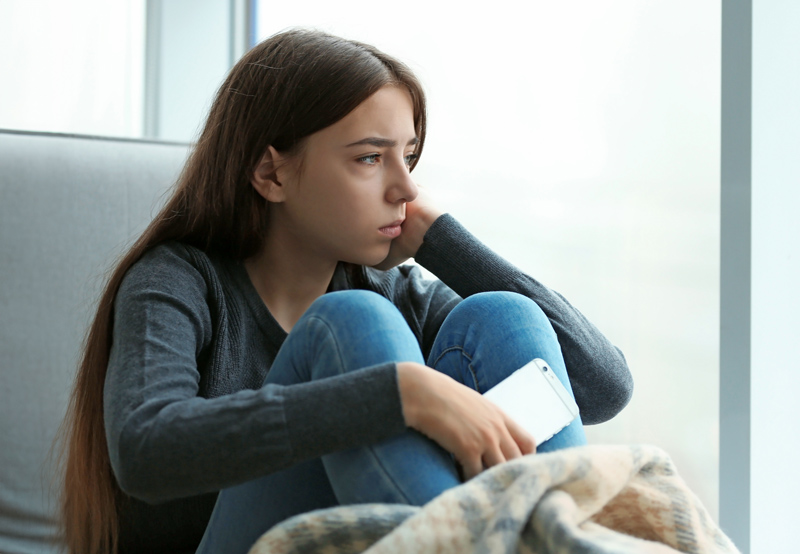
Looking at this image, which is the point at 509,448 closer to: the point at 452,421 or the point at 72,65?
the point at 452,421

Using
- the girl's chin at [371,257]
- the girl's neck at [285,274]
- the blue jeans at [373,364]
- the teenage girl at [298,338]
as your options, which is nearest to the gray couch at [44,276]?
the teenage girl at [298,338]

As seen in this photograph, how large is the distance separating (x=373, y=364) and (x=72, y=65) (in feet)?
4.73

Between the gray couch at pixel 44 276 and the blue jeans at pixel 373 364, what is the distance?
1.97ft

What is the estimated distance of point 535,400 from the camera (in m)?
0.71

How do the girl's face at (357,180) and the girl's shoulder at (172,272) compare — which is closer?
the girl's shoulder at (172,272)

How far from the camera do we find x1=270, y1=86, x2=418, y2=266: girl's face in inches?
36.3

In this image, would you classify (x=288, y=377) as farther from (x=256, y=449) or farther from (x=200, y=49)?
(x=200, y=49)

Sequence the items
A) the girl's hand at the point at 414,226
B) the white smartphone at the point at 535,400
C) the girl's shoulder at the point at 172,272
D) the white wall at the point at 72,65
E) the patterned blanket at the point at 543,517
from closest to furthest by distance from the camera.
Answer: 1. the patterned blanket at the point at 543,517
2. the white smartphone at the point at 535,400
3. the girl's shoulder at the point at 172,272
4. the girl's hand at the point at 414,226
5. the white wall at the point at 72,65

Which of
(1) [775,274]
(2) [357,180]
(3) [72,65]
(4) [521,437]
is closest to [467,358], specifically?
(4) [521,437]

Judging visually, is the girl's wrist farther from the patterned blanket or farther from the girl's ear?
the girl's ear

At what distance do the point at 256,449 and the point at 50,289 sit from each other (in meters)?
0.81

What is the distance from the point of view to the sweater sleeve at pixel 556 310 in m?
0.94

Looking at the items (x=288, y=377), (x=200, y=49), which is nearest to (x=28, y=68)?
(x=200, y=49)

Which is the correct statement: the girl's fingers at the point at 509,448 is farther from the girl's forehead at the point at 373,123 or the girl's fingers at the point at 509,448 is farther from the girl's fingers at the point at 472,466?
the girl's forehead at the point at 373,123
